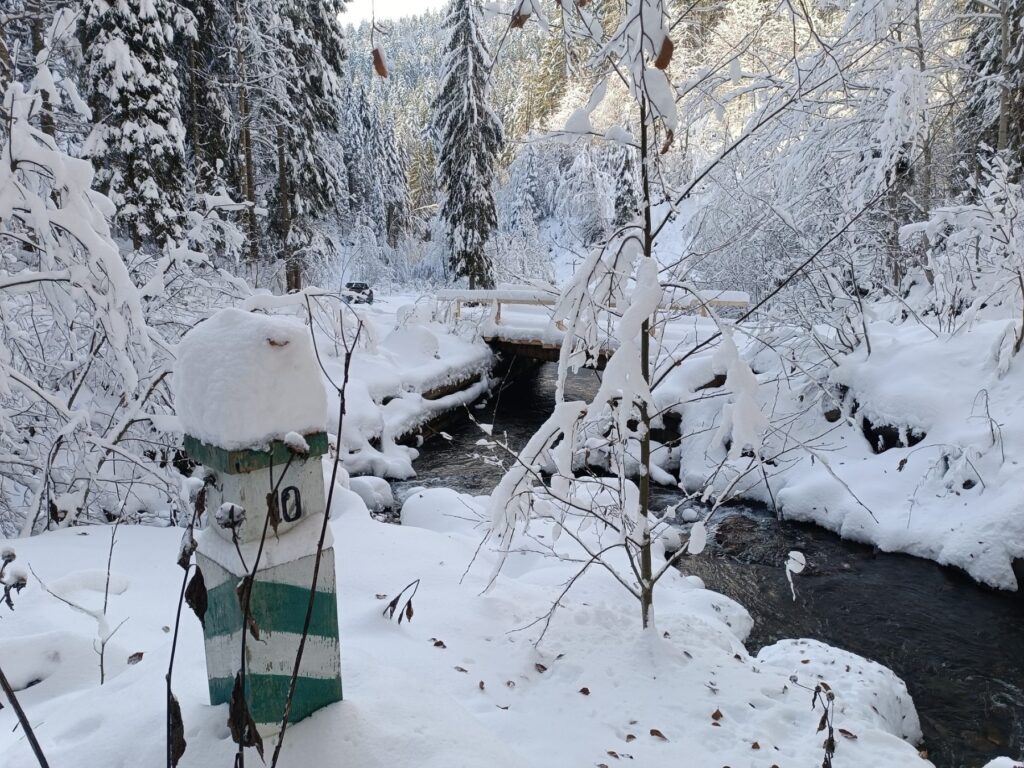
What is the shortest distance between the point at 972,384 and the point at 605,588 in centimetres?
523

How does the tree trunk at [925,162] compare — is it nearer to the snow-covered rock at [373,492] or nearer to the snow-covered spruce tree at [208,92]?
the snow-covered rock at [373,492]

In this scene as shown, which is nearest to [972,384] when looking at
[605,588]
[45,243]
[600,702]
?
[605,588]

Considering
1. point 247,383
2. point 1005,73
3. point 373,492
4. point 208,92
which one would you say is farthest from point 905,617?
point 208,92

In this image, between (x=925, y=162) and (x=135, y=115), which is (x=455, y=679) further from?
(x=925, y=162)

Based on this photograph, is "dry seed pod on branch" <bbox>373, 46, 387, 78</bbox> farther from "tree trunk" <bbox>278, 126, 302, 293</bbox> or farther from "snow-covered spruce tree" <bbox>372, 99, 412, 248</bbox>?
"snow-covered spruce tree" <bbox>372, 99, 412, 248</bbox>

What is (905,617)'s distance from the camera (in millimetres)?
4926

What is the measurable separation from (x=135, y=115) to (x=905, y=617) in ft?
41.1

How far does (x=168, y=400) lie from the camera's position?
162 inches

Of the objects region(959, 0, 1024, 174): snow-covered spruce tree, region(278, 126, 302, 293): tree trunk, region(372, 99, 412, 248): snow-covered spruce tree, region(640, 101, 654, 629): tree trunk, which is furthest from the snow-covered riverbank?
region(372, 99, 412, 248): snow-covered spruce tree

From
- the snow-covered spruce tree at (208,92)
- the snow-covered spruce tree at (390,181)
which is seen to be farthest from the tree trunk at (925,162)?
the snow-covered spruce tree at (390,181)

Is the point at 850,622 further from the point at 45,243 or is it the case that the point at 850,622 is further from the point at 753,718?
the point at 45,243

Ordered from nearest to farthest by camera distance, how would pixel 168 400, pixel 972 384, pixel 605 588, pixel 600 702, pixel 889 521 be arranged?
pixel 600 702
pixel 605 588
pixel 168 400
pixel 889 521
pixel 972 384

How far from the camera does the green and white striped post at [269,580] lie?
54.5 inches

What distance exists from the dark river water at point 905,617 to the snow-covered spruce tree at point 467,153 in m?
12.3
